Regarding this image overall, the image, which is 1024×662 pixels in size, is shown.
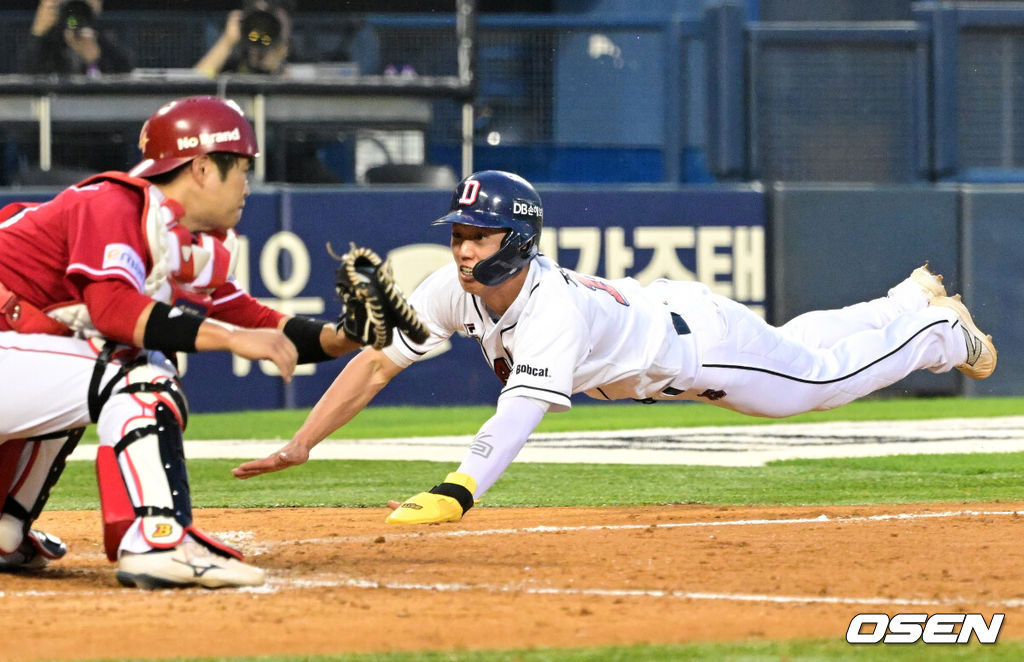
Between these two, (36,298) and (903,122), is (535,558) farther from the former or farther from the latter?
(903,122)

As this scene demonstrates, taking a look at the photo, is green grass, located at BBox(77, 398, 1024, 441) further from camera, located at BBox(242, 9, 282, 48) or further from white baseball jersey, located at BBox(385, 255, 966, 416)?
white baseball jersey, located at BBox(385, 255, 966, 416)

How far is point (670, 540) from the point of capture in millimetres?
5703

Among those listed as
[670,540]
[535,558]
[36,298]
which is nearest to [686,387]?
[670,540]

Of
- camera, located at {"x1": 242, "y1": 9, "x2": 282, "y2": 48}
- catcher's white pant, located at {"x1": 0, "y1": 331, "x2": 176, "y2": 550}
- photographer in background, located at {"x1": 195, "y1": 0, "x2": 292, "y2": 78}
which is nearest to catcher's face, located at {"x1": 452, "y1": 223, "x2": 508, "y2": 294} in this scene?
catcher's white pant, located at {"x1": 0, "y1": 331, "x2": 176, "y2": 550}

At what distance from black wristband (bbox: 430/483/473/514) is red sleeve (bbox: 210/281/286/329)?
0.79 meters

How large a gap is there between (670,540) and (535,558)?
661 millimetres

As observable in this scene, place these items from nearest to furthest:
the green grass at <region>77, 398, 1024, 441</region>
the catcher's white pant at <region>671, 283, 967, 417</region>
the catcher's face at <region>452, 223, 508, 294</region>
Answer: the catcher's face at <region>452, 223, 508, 294</region> < the catcher's white pant at <region>671, 283, 967, 417</region> < the green grass at <region>77, 398, 1024, 441</region>

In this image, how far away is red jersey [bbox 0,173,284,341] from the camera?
4461 millimetres

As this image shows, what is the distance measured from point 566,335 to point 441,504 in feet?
2.88

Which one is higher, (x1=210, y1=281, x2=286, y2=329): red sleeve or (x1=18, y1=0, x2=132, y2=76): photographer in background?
(x1=18, y1=0, x2=132, y2=76): photographer in background

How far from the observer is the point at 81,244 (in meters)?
4.47

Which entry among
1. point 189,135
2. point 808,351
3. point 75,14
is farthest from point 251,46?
point 189,135

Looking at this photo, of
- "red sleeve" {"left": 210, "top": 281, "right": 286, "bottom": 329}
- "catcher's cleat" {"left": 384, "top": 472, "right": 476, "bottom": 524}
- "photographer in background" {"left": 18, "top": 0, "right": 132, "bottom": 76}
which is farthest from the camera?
"photographer in background" {"left": 18, "top": 0, "right": 132, "bottom": 76}

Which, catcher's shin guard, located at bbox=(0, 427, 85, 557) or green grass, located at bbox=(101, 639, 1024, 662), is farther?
catcher's shin guard, located at bbox=(0, 427, 85, 557)
